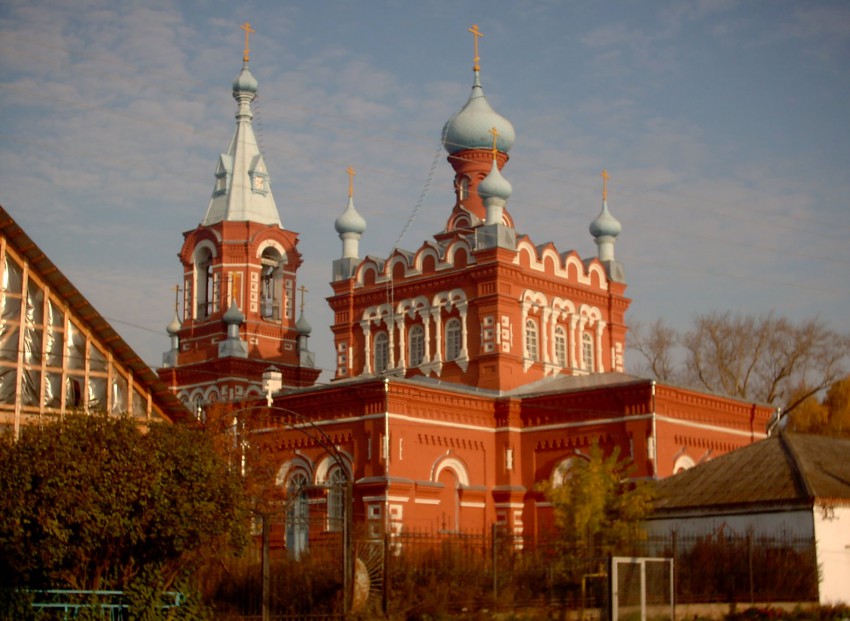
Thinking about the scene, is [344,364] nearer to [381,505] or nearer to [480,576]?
[381,505]

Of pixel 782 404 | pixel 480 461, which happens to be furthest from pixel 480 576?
pixel 782 404

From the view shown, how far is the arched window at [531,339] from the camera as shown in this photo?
38.2 metres

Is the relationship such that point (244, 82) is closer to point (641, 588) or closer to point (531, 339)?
point (531, 339)

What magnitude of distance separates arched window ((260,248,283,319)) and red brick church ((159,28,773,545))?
6cm

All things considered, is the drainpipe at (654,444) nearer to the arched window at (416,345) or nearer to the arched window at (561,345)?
the arched window at (561,345)

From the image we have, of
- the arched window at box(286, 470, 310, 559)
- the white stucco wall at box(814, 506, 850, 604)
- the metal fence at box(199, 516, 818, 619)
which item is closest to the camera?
the metal fence at box(199, 516, 818, 619)

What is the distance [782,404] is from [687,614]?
29.1m

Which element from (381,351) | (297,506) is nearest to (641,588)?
(297,506)

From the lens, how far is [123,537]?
16.7m

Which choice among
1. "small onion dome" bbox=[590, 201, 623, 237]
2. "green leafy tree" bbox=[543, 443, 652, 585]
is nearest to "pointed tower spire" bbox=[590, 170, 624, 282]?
"small onion dome" bbox=[590, 201, 623, 237]

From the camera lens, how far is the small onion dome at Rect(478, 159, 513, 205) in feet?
126

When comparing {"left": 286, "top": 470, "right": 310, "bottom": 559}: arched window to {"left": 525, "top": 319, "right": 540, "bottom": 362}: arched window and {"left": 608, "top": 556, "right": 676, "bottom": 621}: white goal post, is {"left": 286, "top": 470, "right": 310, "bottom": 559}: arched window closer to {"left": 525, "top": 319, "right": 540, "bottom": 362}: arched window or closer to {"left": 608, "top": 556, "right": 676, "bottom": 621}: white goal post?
{"left": 525, "top": 319, "right": 540, "bottom": 362}: arched window

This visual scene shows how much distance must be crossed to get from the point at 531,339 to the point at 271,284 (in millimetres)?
11551

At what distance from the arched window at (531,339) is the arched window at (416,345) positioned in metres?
3.51
